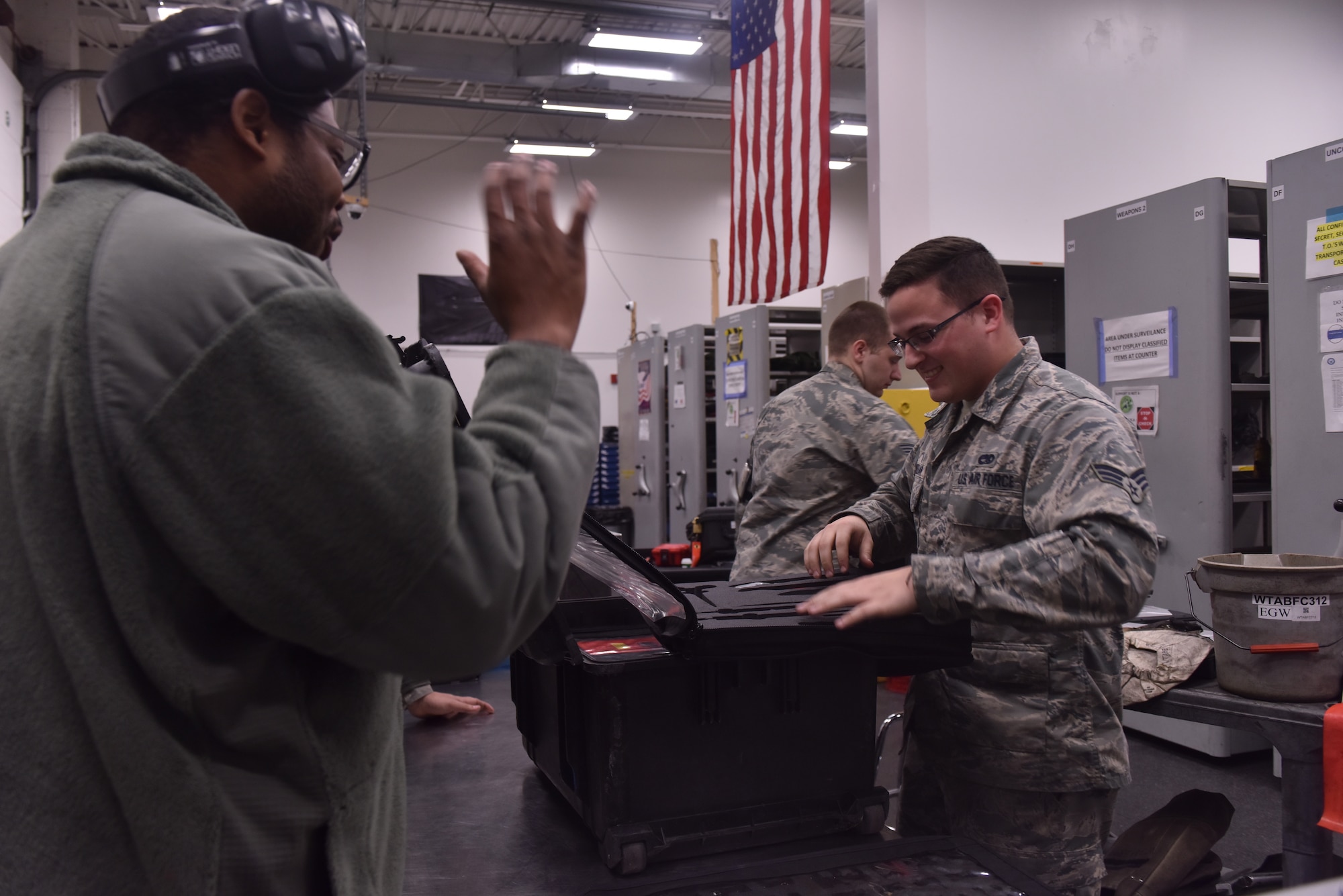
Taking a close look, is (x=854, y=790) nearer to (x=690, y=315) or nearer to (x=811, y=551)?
(x=811, y=551)

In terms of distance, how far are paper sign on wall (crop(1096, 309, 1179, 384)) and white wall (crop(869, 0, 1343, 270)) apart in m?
1.56

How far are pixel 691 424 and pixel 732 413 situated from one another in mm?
784

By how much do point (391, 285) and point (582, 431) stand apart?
39.4 feet

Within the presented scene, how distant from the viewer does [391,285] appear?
12023 mm

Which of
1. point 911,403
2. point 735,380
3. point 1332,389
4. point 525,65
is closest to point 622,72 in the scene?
point 525,65

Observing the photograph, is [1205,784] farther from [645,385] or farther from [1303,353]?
[645,385]

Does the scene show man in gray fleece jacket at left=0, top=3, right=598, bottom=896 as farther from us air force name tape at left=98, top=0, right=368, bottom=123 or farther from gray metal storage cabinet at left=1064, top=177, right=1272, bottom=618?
gray metal storage cabinet at left=1064, top=177, right=1272, bottom=618

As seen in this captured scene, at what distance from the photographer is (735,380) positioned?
6.59 m

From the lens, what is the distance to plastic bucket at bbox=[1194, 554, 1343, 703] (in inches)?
72.2

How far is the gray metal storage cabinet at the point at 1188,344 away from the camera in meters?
3.73

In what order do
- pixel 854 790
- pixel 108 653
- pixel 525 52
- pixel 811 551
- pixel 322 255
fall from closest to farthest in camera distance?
pixel 108 653 → pixel 322 255 → pixel 854 790 → pixel 811 551 → pixel 525 52

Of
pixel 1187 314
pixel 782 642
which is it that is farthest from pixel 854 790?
pixel 1187 314

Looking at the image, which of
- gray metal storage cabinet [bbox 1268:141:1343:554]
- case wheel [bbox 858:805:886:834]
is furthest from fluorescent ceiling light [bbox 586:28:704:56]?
case wheel [bbox 858:805:886:834]

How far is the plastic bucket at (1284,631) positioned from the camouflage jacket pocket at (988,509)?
2.13 ft
